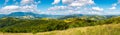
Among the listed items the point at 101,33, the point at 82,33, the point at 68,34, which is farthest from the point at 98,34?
the point at 68,34

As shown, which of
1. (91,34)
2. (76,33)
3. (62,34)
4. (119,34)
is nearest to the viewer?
(119,34)

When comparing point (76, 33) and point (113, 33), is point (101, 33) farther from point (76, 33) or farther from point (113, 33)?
point (76, 33)

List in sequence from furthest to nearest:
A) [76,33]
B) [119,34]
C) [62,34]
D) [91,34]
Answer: [62,34] → [76,33] → [91,34] → [119,34]

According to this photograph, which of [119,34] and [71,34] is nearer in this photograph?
[119,34]

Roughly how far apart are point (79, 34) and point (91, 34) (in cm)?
79

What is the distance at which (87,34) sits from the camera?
12375mm

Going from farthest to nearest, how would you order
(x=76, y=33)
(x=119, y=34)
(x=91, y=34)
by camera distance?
1. (x=76, y=33)
2. (x=91, y=34)
3. (x=119, y=34)

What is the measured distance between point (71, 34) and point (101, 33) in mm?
1968

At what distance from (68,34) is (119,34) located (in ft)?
10.7

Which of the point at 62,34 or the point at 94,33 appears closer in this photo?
the point at 94,33

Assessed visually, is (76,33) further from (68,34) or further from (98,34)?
(98,34)

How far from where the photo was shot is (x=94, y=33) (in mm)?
12359

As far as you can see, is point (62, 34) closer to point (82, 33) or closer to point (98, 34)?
point (82, 33)

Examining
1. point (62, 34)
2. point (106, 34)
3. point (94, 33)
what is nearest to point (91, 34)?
point (94, 33)
